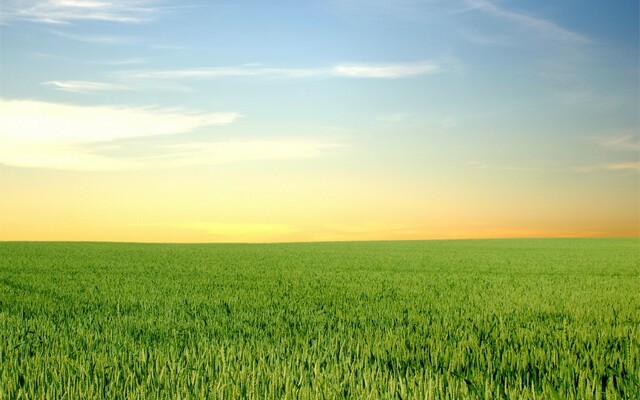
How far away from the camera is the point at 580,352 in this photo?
705 cm

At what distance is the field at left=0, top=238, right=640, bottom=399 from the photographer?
513cm

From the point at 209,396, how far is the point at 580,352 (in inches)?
185

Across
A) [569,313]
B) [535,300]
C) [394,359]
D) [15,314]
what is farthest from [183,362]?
[535,300]

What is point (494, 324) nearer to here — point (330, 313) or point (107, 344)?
point (330, 313)

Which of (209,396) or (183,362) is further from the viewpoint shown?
(183,362)

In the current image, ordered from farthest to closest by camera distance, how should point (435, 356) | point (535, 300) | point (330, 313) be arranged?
1. point (535, 300)
2. point (330, 313)
3. point (435, 356)

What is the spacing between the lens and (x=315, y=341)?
7020 millimetres

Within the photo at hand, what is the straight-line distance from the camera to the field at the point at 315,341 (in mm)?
5129

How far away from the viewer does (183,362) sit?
20.0 ft

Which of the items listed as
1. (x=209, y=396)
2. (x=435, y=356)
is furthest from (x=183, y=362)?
(x=435, y=356)

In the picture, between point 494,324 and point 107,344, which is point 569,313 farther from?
point 107,344

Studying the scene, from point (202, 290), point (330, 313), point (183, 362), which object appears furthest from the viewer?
point (202, 290)

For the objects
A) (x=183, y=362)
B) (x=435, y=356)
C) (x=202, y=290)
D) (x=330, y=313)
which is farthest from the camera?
(x=202, y=290)

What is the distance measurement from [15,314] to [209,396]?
7.03 m
